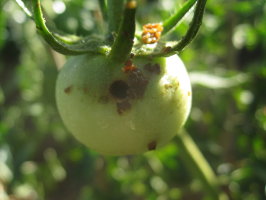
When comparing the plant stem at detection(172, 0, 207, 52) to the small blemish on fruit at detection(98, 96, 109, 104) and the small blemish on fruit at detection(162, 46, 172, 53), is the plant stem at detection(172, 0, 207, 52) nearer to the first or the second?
the small blemish on fruit at detection(162, 46, 172, 53)

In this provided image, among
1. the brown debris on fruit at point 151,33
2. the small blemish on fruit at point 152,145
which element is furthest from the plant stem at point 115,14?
the small blemish on fruit at point 152,145

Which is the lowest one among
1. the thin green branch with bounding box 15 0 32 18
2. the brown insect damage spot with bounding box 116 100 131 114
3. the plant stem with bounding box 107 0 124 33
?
the brown insect damage spot with bounding box 116 100 131 114

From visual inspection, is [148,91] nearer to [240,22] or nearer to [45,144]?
[240,22]

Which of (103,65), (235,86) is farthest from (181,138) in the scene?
(103,65)

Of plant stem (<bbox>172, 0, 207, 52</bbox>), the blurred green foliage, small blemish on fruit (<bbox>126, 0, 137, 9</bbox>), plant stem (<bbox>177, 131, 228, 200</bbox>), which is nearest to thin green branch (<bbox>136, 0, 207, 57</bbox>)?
plant stem (<bbox>172, 0, 207, 52</bbox>)

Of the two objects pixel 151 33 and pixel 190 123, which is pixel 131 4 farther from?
pixel 190 123

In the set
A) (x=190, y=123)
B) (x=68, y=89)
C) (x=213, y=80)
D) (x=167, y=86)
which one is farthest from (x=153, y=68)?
(x=190, y=123)

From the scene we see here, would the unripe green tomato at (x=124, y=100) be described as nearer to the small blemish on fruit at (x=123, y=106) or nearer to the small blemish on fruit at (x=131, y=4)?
the small blemish on fruit at (x=123, y=106)
